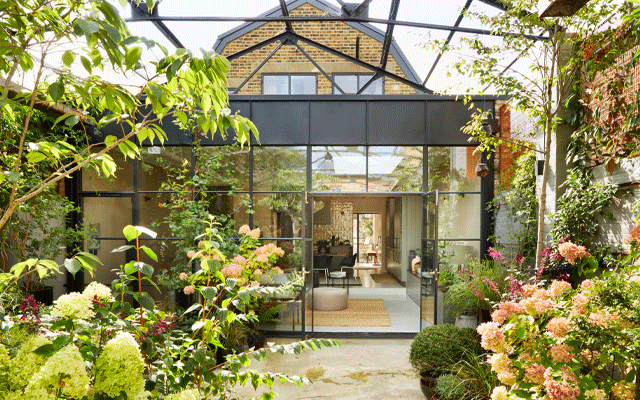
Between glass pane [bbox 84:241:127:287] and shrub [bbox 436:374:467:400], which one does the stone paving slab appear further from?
glass pane [bbox 84:241:127:287]

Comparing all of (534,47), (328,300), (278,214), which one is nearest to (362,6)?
(534,47)

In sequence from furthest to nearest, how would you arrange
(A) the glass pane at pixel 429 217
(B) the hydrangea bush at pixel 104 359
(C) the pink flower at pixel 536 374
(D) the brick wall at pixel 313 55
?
(D) the brick wall at pixel 313 55 → (A) the glass pane at pixel 429 217 → (C) the pink flower at pixel 536 374 → (B) the hydrangea bush at pixel 104 359

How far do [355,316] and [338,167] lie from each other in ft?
8.48

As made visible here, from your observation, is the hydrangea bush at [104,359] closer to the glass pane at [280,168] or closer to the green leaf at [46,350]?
the green leaf at [46,350]

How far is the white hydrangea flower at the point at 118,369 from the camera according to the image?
35.8 inches

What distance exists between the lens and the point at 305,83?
346 inches

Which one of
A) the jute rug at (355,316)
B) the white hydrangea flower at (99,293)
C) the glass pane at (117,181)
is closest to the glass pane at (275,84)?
the glass pane at (117,181)

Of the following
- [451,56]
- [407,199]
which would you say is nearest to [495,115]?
[451,56]

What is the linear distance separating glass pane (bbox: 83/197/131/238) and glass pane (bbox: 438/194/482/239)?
16.0 feet

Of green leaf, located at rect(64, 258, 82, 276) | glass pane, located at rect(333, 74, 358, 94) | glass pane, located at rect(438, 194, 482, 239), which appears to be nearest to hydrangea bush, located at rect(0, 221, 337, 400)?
green leaf, located at rect(64, 258, 82, 276)

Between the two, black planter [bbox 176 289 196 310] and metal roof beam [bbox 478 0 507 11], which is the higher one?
metal roof beam [bbox 478 0 507 11]

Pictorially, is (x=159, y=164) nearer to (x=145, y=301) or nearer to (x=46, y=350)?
(x=145, y=301)

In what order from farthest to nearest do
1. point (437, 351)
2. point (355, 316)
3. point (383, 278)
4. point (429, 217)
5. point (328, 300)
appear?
point (383, 278) → point (328, 300) → point (355, 316) → point (429, 217) → point (437, 351)

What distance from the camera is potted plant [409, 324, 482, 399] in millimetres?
3600
